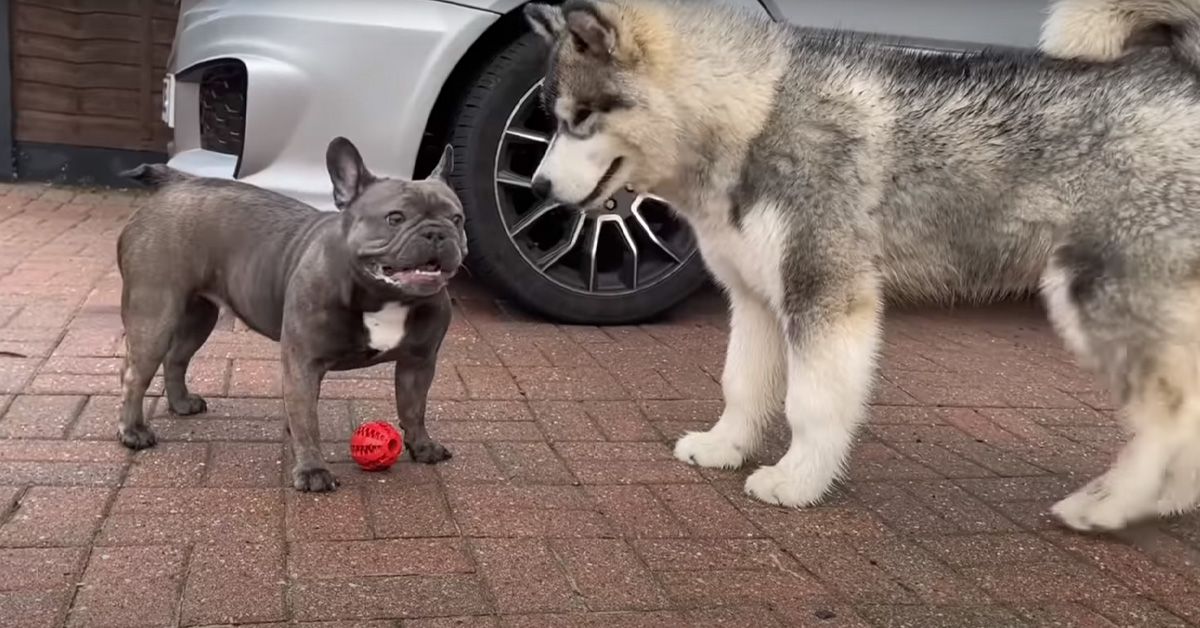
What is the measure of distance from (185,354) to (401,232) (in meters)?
1.25

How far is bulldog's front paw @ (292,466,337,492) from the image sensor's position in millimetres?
3121

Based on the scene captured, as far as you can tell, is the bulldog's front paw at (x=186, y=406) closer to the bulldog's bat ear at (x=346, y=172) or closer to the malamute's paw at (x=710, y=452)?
the bulldog's bat ear at (x=346, y=172)

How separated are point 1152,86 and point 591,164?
1692mm

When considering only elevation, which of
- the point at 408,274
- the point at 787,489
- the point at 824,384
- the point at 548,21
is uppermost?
the point at 548,21

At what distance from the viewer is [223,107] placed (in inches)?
202

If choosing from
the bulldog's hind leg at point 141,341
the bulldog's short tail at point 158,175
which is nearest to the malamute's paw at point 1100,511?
the bulldog's hind leg at point 141,341

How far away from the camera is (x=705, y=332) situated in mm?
5496

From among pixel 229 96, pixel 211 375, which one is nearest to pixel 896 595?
pixel 211 375

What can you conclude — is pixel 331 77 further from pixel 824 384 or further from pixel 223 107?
pixel 824 384

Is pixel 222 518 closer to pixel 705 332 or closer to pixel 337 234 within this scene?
pixel 337 234

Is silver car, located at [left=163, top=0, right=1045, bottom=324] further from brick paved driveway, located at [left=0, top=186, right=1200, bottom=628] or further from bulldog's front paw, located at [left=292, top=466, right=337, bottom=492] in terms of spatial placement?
bulldog's front paw, located at [left=292, top=466, right=337, bottom=492]

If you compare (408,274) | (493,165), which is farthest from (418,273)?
(493,165)

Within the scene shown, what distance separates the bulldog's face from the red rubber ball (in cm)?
54

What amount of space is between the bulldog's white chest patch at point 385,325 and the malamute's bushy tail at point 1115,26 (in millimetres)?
2264
